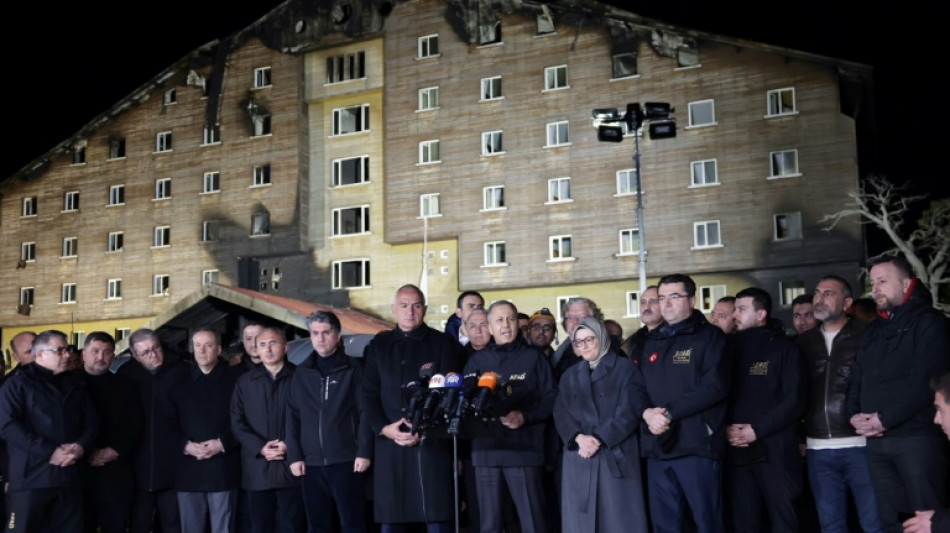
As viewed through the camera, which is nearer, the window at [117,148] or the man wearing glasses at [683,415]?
the man wearing glasses at [683,415]

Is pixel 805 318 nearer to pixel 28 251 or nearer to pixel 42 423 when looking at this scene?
pixel 42 423

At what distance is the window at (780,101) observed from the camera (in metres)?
34.6

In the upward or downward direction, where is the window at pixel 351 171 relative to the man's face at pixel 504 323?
upward

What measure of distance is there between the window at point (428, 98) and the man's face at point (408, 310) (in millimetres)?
31703

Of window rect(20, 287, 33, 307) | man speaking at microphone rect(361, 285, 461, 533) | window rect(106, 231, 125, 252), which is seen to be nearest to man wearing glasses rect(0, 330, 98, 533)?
man speaking at microphone rect(361, 285, 461, 533)

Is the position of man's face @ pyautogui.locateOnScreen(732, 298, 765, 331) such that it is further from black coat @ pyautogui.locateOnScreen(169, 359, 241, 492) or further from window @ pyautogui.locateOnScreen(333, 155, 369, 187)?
window @ pyautogui.locateOnScreen(333, 155, 369, 187)

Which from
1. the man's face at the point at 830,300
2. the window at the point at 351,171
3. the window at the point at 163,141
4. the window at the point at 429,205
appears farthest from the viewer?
the window at the point at 163,141

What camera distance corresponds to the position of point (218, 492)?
906 centimetres

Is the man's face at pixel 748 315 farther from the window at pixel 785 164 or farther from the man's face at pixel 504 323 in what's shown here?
the window at pixel 785 164

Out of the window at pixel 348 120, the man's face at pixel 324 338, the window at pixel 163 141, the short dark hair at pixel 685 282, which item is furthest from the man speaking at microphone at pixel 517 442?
the window at pixel 163 141

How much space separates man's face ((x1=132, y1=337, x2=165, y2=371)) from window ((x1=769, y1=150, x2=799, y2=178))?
28.8 m

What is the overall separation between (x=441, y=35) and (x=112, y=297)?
19.7 metres

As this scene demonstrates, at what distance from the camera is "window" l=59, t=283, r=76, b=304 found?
46.0m

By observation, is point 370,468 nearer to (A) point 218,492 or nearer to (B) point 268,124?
(A) point 218,492
